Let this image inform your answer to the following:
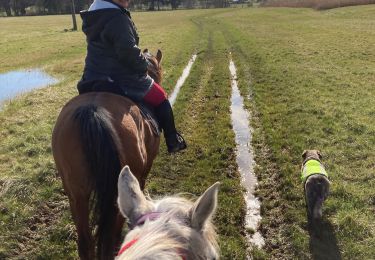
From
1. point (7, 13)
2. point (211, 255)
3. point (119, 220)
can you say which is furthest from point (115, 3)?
point (7, 13)

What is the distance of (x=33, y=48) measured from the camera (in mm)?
25953

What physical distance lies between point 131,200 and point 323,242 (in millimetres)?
3788

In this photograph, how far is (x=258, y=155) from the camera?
8141 mm

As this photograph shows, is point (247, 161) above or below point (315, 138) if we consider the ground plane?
below

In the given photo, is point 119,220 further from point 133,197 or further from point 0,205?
point 0,205

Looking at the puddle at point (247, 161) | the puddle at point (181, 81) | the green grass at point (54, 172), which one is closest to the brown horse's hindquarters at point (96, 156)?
the green grass at point (54, 172)

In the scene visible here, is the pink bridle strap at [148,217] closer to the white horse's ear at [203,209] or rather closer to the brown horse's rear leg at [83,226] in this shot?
the white horse's ear at [203,209]

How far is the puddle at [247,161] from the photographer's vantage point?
5871mm

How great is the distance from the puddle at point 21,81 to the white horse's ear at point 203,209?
12201 mm

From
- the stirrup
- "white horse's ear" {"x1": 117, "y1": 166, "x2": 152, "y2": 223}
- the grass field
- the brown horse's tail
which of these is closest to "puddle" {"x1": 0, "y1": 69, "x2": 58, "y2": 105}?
the grass field

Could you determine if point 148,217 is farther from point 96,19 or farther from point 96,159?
point 96,19

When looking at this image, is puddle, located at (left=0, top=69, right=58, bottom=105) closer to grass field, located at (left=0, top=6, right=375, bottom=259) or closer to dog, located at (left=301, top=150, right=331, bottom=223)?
grass field, located at (left=0, top=6, right=375, bottom=259)

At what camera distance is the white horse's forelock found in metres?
1.72

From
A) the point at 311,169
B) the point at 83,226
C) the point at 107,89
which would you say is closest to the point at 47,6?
the point at 107,89
